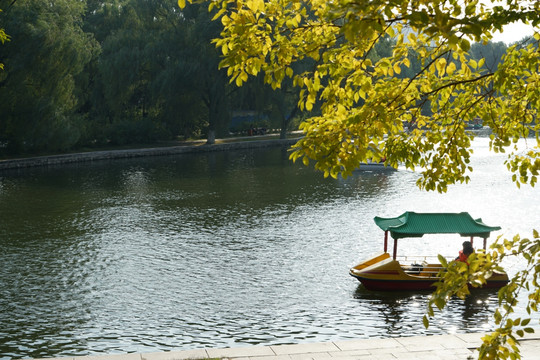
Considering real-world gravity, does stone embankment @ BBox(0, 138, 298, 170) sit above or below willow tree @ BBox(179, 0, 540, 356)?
below

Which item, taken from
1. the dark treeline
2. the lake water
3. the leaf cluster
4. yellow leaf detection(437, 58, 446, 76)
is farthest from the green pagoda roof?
the dark treeline

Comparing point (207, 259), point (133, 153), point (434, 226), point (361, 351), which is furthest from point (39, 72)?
point (361, 351)

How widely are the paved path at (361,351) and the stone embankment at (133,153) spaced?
38.5 metres

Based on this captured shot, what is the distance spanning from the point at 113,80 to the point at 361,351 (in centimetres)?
5147

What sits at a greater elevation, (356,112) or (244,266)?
(356,112)

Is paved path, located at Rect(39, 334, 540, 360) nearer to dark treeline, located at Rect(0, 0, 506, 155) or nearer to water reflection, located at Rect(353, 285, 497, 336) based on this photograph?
water reflection, located at Rect(353, 285, 497, 336)

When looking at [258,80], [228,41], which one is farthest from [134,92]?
[228,41]

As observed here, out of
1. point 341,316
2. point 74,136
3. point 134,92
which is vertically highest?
point 134,92

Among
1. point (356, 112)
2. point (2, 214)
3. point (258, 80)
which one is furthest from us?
point (258, 80)

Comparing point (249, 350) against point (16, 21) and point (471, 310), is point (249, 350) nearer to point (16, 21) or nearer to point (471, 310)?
point (471, 310)

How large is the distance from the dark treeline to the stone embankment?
1259 mm

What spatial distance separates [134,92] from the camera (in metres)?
65.4

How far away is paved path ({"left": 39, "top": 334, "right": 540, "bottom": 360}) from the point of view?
467 inches

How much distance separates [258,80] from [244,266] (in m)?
44.2
